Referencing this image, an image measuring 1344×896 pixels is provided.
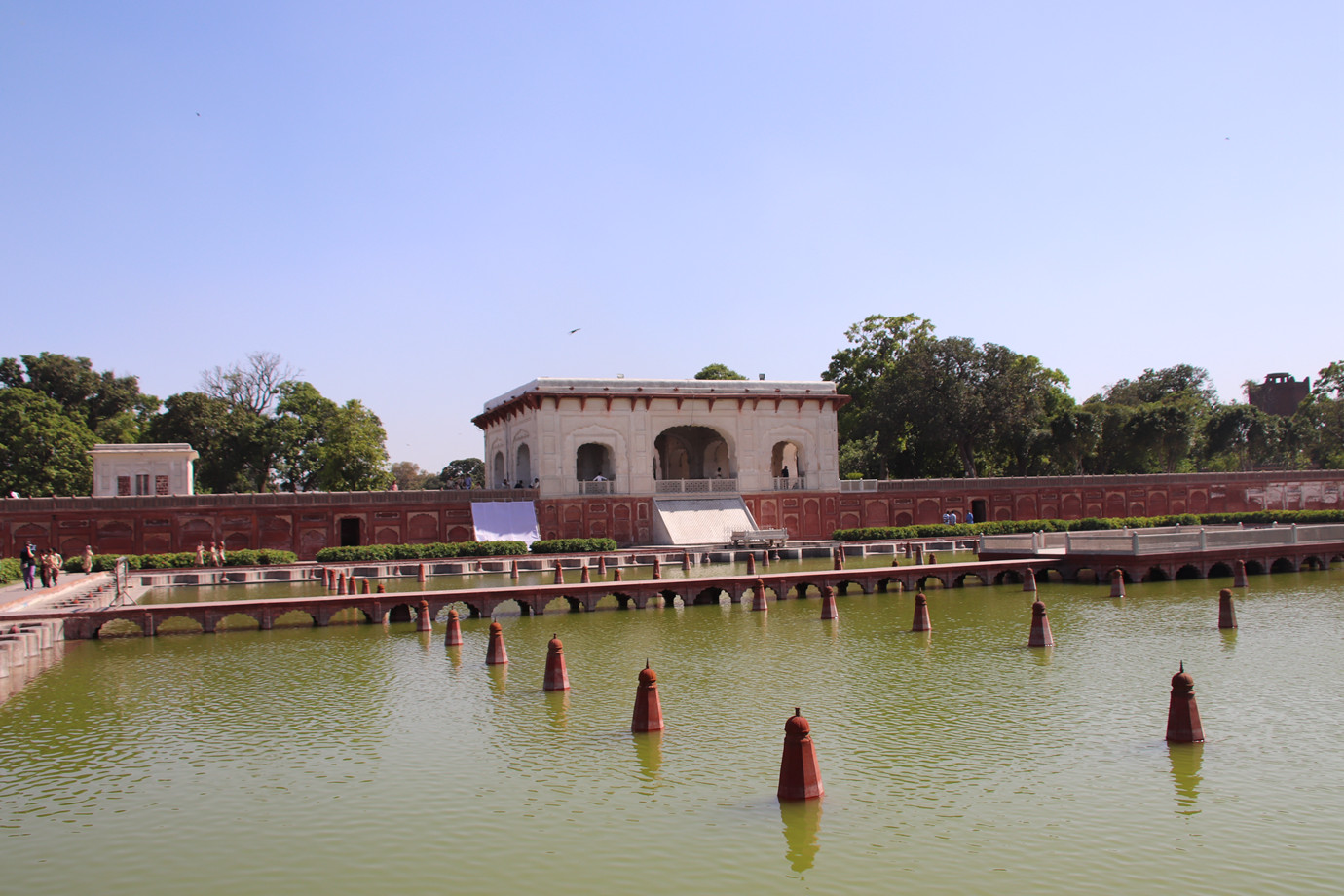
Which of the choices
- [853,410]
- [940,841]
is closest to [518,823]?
[940,841]

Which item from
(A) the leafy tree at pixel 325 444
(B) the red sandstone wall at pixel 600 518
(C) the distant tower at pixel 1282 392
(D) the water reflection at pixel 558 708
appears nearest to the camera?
(D) the water reflection at pixel 558 708

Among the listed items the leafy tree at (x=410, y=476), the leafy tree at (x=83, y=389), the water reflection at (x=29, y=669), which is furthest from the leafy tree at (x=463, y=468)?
the water reflection at (x=29, y=669)

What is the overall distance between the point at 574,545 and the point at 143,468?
69.4ft

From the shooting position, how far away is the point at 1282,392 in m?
96.5

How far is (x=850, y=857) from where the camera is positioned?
26.1 feet

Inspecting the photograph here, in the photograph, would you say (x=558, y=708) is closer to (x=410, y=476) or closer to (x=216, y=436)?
(x=216, y=436)

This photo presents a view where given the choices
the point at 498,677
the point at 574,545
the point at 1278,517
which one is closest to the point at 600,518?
the point at 574,545

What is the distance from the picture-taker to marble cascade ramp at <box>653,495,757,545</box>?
42156 mm

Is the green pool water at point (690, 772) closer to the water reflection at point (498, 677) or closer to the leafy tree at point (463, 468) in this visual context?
the water reflection at point (498, 677)

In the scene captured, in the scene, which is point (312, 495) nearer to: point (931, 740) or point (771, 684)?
point (771, 684)

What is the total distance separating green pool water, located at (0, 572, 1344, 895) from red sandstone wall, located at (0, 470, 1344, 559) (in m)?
23.1

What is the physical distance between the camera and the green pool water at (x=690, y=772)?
7.83m

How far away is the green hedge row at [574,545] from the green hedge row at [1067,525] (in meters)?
9.74

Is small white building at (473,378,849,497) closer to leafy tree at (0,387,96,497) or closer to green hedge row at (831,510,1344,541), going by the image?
green hedge row at (831,510,1344,541)
